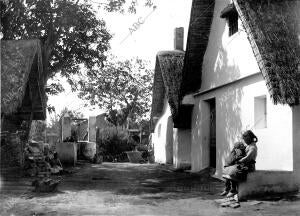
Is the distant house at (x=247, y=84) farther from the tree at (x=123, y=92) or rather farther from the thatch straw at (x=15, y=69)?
the tree at (x=123, y=92)

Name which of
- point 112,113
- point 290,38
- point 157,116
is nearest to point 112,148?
point 157,116

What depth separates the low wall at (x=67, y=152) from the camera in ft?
62.3

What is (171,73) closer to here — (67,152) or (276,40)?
(67,152)

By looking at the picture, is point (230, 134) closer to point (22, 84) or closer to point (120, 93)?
point (22, 84)

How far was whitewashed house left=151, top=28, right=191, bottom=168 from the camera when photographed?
17.6 metres

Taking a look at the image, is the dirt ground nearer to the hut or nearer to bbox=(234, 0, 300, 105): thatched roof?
the hut

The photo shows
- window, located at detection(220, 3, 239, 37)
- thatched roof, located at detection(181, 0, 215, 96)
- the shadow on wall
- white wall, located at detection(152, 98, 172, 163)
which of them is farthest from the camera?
white wall, located at detection(152, 98, 172, 163)

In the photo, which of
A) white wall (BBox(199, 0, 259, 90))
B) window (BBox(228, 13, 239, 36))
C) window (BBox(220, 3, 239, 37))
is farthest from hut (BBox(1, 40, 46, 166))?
window (BBox(228, 13, 239, 36))

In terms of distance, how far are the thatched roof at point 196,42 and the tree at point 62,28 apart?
91.9 inches

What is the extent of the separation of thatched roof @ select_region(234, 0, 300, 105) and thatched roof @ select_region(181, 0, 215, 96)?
3.54 metres

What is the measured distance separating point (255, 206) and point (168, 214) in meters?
1.75

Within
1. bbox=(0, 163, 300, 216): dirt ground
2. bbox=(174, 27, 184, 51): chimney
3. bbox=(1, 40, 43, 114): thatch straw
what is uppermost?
bbox=(174, 27, 184, 51): chimney

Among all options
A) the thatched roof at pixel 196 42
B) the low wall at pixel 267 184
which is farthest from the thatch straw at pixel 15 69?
the low wall at pixel 267 184

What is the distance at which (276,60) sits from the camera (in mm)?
9508
